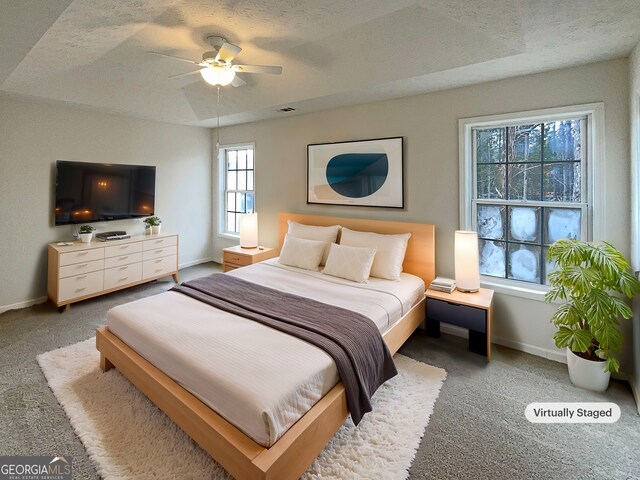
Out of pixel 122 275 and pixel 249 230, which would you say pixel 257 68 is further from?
pixel 122 275

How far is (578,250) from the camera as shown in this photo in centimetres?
222

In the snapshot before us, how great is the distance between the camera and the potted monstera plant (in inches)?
83.3

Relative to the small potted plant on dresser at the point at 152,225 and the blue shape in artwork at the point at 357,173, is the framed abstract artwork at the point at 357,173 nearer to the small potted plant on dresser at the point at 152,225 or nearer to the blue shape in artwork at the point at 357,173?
the blue shape in artwork at the point at 357,173

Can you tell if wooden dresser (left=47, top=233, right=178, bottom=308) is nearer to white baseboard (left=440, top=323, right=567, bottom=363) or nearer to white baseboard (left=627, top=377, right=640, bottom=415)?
white baseboard (left=440, top=323, right=567, bottom=363)

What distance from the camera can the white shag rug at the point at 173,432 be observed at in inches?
64.9

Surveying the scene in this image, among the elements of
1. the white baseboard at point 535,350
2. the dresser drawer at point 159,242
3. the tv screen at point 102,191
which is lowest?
the white baseboard at point 535,350

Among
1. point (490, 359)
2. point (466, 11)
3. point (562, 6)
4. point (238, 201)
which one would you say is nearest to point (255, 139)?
point (238, 201)

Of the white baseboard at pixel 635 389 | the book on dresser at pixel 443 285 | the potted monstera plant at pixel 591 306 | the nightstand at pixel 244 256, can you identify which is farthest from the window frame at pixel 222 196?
the white baseboard at pixel 635 389

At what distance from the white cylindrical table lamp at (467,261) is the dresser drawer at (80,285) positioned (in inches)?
161

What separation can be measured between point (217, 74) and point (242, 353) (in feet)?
6.93

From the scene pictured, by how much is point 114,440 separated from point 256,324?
101cm

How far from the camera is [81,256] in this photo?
3.66 m

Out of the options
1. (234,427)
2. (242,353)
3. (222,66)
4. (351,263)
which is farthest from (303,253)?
(234,427)

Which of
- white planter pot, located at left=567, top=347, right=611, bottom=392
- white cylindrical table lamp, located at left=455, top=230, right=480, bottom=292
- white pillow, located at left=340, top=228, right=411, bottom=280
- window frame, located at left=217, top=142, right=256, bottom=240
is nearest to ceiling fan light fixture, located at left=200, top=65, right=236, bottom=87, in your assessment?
white pillow, located at left=340, top=228, right=411, bottom=280
